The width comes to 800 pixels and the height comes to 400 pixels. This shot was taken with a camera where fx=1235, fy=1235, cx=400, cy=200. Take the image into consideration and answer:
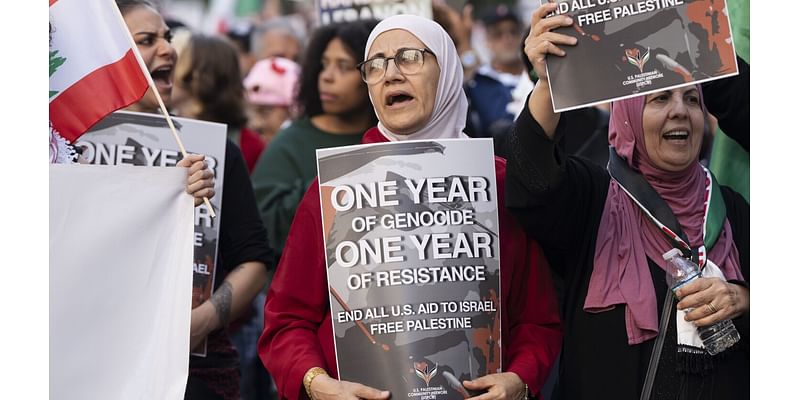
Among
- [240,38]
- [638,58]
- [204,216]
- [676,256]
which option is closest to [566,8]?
[638,58]

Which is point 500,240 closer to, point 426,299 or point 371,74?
point 426,299

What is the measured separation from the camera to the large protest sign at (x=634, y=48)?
3.54 metres

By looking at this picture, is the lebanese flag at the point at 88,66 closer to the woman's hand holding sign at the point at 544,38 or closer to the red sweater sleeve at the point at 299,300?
the red sweater sleeve at the point at 299,300

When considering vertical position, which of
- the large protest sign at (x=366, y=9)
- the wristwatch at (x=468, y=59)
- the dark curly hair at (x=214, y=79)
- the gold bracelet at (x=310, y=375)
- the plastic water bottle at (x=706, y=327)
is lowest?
the gold bracelet at (x=310, y=375)

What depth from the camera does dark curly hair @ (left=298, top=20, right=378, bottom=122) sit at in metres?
6.39

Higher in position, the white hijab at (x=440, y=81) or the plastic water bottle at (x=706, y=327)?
the white hijab at (x=440, y=81)

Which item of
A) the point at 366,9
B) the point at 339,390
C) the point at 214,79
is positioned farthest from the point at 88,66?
the point at 366,9

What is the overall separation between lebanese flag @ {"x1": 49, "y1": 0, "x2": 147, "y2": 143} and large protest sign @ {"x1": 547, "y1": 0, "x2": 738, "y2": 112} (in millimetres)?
1471

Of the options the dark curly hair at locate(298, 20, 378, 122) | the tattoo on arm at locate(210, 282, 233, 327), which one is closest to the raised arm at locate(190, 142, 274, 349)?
the tattoo on arm at locate(210, 282, 233, 327)

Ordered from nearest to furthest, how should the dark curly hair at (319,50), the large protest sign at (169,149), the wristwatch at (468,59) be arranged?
the large protest sign at (169,149)
the dark curly hair at (319,50)
the wristwatch at (468,59)

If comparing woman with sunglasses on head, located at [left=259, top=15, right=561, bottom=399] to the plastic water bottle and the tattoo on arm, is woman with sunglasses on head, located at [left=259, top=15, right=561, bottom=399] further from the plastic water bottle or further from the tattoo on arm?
the tattoo on arm

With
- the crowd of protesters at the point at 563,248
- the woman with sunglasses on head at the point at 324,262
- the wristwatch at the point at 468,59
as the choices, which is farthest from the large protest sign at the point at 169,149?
the wristwatch at the point at 468,59

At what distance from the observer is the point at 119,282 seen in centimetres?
393

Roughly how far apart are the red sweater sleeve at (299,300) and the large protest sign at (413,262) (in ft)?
0.47
